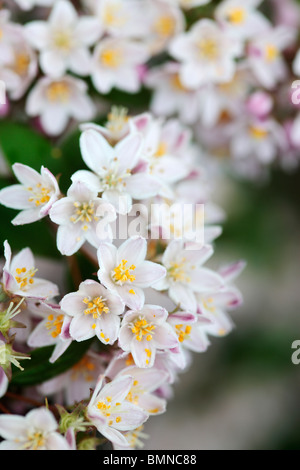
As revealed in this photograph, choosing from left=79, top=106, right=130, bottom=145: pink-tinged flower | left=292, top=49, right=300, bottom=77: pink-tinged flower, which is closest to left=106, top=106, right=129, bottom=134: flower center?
left=79, top=106, right=130, bottom=145: pink-tinged flower

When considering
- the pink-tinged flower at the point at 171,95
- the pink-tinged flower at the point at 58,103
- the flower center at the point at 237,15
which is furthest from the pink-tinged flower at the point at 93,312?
the flower center at the point at 237,15

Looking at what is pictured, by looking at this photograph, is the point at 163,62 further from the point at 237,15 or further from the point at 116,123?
the point at 116,123

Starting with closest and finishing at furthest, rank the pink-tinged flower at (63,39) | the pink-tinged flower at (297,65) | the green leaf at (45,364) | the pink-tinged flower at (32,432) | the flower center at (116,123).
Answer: the pink-tinged flower at (32,432) < the green leaf at (45,364) < the flower center at (116,123) < the pink-tinged flower at (63,39) < the pink-tinged flower at (297,65)

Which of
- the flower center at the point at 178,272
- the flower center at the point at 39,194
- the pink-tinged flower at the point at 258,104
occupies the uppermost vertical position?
the pink-tinged flower at the point at 258,104

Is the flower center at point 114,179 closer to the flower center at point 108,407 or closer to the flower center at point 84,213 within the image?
the flower center at point 84,213

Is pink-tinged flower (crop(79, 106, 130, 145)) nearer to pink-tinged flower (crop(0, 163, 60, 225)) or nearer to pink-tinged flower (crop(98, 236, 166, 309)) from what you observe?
pink-tinged flower (crop(0, 163, 60, 225))
